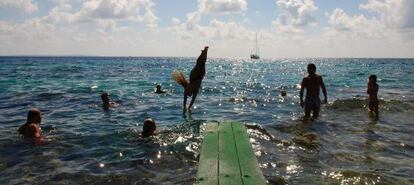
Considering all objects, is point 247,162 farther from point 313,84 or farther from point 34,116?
point 313,84

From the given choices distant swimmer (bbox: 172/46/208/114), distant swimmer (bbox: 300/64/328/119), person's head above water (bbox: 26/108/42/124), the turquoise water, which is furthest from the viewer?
distant swimmer (bbox: 172/46/208/114)

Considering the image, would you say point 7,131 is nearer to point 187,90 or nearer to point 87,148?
point 87,148

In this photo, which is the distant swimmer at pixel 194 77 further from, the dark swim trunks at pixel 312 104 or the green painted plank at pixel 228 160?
the green painted plank at pixel 228 160

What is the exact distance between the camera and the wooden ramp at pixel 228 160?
5.77 metres

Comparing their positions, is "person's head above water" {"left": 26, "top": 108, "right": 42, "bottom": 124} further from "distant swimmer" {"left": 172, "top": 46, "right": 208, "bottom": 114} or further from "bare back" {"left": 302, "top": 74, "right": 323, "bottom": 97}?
"bare back" {"left": 302, "top": 74, "right": 323, "bottom": 97}

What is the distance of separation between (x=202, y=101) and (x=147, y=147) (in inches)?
428

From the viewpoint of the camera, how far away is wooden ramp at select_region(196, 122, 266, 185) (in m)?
5.77

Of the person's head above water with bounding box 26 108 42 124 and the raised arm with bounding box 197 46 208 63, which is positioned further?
the raised arm with bounding box 197 46 208 63

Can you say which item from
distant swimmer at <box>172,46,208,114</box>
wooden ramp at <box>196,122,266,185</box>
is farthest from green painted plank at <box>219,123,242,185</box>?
distant swimmer at <box>172,46,208,114</box>

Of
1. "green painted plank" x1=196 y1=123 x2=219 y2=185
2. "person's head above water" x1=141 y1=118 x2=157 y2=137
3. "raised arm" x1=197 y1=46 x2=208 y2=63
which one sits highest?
"raised arm" x1=197 y1=46 x2=208 y2=63

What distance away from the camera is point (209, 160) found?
668 centimetres

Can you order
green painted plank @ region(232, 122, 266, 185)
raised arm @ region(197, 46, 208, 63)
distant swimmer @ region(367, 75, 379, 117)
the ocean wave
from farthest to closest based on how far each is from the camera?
the ocean wave
distant swimmer @ region(367, 75, 379, 117)
raised arm @ region(197, 46, 208, 63)
green painted plank @ region(232, 122, 266, 185)

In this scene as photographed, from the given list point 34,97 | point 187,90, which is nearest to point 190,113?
point 187,90

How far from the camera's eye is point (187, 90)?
15.0m
